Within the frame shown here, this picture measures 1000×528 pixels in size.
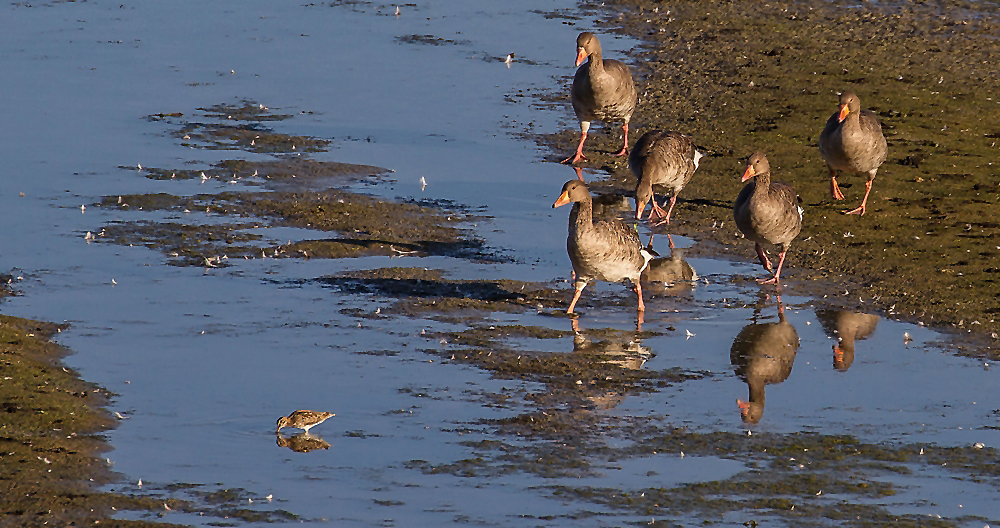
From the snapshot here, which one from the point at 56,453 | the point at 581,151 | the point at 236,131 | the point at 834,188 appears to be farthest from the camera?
the point at 236,131

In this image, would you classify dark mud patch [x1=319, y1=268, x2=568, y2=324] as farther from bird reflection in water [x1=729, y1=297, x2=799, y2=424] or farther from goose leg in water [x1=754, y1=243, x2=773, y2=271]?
goose leg in water [x1=754, y1=243, x2=773, y2=271]

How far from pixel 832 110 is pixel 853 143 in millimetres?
4006

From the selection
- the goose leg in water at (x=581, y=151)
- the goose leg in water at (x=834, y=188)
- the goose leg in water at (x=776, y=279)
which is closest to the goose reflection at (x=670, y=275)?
the goose leg in water at (x=776, y=279)

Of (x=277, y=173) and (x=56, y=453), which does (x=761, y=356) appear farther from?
(x=277, y=173)

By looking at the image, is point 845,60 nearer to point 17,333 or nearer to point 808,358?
point 808,358

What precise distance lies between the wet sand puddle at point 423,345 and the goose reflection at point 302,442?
0.02 m

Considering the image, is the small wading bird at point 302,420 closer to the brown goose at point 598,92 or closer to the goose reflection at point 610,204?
the goose reflection at point 610,204

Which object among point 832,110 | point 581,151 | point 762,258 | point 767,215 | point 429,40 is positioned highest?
point 429,40

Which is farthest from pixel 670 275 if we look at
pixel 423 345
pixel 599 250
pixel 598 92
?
pixel 598 92

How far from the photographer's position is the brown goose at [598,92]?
17.9m

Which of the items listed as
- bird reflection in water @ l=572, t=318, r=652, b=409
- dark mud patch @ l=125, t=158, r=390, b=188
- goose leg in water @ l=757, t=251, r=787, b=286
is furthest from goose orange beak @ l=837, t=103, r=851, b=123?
dark mud patch @ l=125, t=158, r=390, b=188

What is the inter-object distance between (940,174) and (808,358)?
20.3 ft

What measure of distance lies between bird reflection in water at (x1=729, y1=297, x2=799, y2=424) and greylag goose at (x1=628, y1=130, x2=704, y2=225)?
3.05 metres

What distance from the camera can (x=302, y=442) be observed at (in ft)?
31.7
